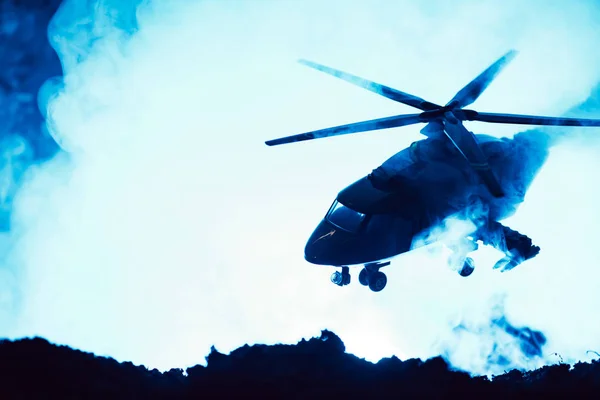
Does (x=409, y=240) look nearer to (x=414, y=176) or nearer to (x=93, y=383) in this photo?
(x=414, y=176)

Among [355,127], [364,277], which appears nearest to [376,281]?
[364,277]

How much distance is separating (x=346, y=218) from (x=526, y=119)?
207 inches

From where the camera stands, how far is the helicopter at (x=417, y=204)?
42.2ft

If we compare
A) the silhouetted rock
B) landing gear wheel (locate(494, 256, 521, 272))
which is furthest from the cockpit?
the silhouetted rock

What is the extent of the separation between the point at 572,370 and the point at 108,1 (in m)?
26.1

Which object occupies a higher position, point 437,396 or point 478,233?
point 478,233

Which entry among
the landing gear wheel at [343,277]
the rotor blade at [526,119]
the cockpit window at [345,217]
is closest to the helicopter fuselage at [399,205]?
the cockpit window at [345,217]

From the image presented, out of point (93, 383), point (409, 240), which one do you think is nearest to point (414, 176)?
point (409, 240)

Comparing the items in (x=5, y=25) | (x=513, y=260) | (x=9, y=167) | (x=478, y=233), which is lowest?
(x=513, y=260)

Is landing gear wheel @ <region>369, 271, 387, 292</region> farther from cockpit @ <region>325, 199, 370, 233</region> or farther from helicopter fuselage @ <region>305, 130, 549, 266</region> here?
cockpit @ <region>325, 199, 370, 233</region>

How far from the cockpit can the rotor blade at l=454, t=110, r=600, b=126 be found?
12.2 feet

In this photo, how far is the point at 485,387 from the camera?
8172 millimetres

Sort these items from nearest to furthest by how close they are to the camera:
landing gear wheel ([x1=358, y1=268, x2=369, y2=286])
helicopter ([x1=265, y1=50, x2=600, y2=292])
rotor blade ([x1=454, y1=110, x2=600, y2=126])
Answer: rotor blade ([x1=454, y1=110, x2=600, y2=126])
helicopter ([x1=265, y1=50, x2=600, y2=292])
landing gear wheel ([x1=358, y1=268, x2=369, y2=286])

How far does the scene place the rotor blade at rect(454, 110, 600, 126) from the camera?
1174 centimetres
